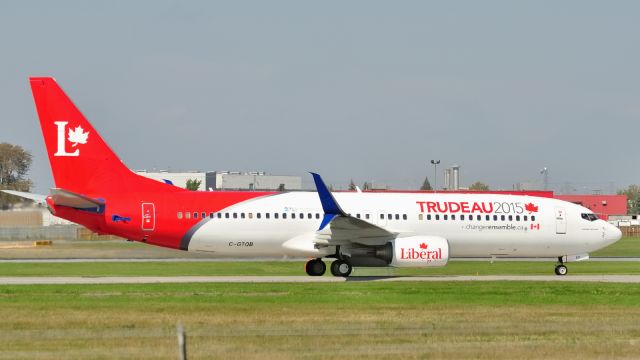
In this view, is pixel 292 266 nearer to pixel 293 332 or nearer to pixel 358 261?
pixel 358 261

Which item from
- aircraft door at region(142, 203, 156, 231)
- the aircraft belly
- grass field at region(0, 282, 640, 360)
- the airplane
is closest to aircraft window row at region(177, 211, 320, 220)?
the airplane

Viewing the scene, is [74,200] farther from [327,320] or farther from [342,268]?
[327,320]

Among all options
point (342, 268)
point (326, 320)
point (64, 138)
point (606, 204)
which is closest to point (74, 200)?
point (64, 138)

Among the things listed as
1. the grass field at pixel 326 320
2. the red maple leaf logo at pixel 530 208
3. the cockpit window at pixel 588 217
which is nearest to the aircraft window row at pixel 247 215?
the grass field at pixel 326 320

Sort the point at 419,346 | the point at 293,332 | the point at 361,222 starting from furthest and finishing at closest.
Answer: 1. the point at 361,222
2. the point at 293,332
3. the point at 419,346

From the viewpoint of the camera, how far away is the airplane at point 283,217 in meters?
33.8

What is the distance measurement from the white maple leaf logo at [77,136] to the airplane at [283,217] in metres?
0.04

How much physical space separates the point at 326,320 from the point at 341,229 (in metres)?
13.4

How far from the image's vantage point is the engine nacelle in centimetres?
3347

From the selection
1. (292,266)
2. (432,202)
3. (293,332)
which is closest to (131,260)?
(292,266)

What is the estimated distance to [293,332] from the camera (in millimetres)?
17031

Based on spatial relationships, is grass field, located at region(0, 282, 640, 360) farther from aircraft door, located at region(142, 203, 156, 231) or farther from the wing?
aircraft door, located at region(142, 203, 156, 231)

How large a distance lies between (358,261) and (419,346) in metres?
18.4

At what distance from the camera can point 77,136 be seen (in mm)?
34250
